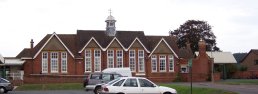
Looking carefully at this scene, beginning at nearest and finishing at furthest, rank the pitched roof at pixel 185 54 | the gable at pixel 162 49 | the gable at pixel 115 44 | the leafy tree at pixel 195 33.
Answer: the gable at pixel 115 44 → the gable at pixel 162 49 → the pitched roof at pixel 185 54 → the leafy tree at pixel 195 33

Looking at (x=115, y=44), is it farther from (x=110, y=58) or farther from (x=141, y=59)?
(x=141, y=59)

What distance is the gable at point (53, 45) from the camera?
64.8 m

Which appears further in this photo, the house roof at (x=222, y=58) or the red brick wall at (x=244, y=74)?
the house roof at (x=222, y=58)

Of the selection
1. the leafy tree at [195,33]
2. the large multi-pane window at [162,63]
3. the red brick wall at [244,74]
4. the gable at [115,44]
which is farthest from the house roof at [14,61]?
the leafy tree at [195,33]

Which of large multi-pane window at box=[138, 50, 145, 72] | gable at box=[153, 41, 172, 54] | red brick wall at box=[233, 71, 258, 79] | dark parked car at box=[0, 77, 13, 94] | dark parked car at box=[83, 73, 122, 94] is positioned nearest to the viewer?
dark parked car at box=[83, 73, 122, 94]

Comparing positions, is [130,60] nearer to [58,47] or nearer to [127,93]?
[58,47]

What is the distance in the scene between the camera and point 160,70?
69.2 m

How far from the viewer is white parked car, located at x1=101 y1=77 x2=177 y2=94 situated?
28.0 m

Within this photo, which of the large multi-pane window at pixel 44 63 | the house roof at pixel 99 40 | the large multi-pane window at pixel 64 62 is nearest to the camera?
the large multi-pane window at pixel 44 63

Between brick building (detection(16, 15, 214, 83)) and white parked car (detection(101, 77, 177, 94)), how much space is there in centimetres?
3319

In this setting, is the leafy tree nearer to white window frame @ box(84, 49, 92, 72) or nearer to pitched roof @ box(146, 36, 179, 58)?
pitched roof @ box(146, 36, 179, 58)

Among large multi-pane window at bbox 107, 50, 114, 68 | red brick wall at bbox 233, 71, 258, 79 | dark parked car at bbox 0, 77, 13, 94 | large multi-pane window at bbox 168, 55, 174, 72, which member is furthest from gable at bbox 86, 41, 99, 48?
dark parked car at bbox 0, 77, 13, 94

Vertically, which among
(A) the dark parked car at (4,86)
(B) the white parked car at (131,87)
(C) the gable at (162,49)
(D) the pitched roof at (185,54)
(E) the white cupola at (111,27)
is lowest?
(A) the dark parked car at (4,86)

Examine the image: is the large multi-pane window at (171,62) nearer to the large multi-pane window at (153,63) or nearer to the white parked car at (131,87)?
the large multi-pane window at (153,63)
